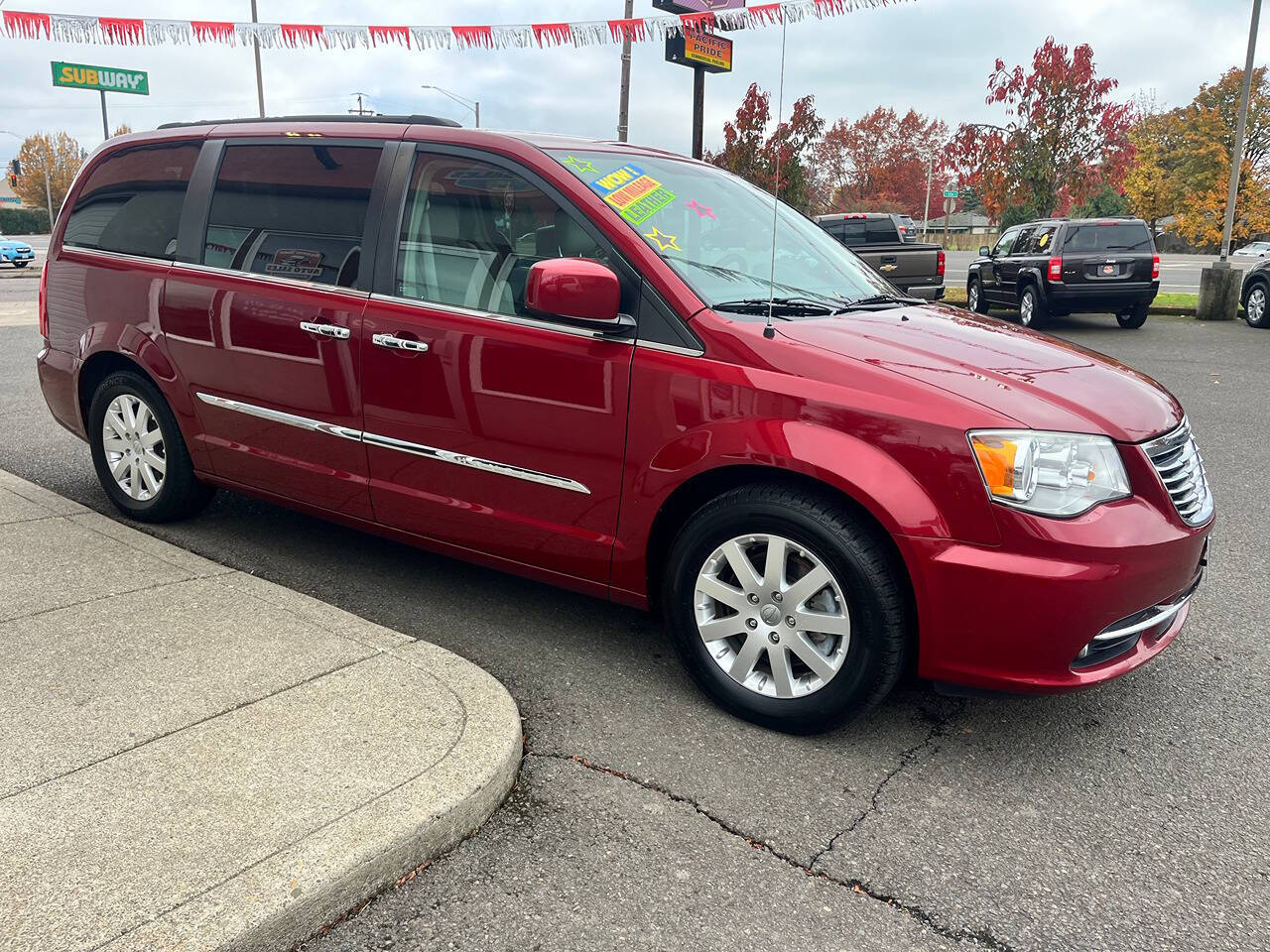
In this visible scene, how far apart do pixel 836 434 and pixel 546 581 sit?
4.18 feet

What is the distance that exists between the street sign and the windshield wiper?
18.7 metres

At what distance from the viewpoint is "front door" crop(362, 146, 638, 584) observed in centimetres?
340

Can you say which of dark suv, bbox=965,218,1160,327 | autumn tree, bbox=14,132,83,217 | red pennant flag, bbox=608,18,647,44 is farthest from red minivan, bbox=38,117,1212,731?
autumn tree, bbox=14,132,83,217

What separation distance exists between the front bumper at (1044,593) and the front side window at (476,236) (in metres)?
1.54

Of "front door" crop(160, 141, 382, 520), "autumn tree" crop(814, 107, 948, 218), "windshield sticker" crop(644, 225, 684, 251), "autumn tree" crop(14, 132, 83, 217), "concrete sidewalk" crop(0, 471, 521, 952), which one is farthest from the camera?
"autumn tree" crop(14, 132, 83, 217)

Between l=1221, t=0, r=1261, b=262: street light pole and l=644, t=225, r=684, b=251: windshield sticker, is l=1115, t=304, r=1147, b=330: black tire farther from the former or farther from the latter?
l=644, t=225, r=684, b=251: windshield sticker

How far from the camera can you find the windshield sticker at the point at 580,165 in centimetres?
364

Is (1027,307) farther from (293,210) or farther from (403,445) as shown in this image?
(403,445)

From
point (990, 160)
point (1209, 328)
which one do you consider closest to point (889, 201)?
point (990, 160)

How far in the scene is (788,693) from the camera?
315cm

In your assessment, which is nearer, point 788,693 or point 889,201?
point 788,693

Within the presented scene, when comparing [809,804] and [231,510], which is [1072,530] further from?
[231,510]

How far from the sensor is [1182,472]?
312cm

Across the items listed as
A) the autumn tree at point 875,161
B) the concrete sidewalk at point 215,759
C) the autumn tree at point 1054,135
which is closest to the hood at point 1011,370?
the concrete sidewalk at point 215,759
